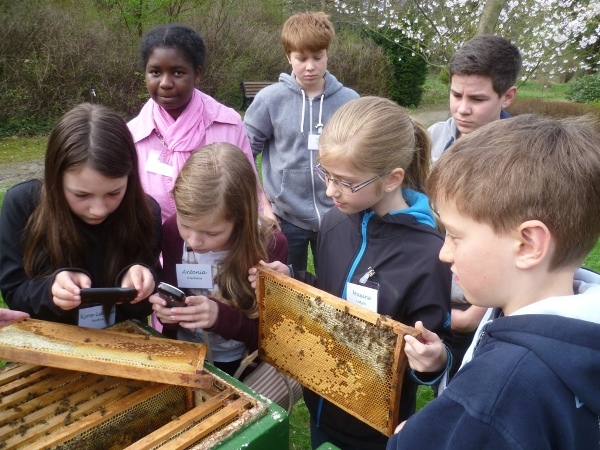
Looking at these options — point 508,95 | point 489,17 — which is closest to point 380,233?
point 508,95

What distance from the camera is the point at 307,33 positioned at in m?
3.68

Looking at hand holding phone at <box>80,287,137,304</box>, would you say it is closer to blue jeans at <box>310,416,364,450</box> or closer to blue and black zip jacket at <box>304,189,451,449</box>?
blue and black zip jacket at <box>304,189,451,449</box>

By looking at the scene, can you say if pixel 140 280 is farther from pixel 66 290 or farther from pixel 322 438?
pixel 322 438

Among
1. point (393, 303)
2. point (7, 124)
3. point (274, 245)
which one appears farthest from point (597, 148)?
point (7, 124)

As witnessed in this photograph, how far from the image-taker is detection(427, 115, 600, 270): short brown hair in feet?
4.00

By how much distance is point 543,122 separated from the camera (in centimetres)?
134

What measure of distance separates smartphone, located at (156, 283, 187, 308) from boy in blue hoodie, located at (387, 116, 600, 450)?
0.93 m

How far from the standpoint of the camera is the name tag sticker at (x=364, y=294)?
203 centimetres

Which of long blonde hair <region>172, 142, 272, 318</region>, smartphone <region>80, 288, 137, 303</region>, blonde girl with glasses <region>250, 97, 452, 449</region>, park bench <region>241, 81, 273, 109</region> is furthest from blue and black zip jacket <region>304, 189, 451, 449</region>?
park bench <region>241, 81, 273, 109</region>

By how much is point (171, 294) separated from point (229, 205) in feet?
1.88

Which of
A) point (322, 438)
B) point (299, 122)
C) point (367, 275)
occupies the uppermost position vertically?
point (299, 122)

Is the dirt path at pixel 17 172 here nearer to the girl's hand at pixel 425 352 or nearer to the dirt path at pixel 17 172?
the dirt path at pixel 17 172

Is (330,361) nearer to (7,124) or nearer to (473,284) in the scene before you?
(473,284)

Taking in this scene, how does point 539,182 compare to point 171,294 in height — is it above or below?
above
